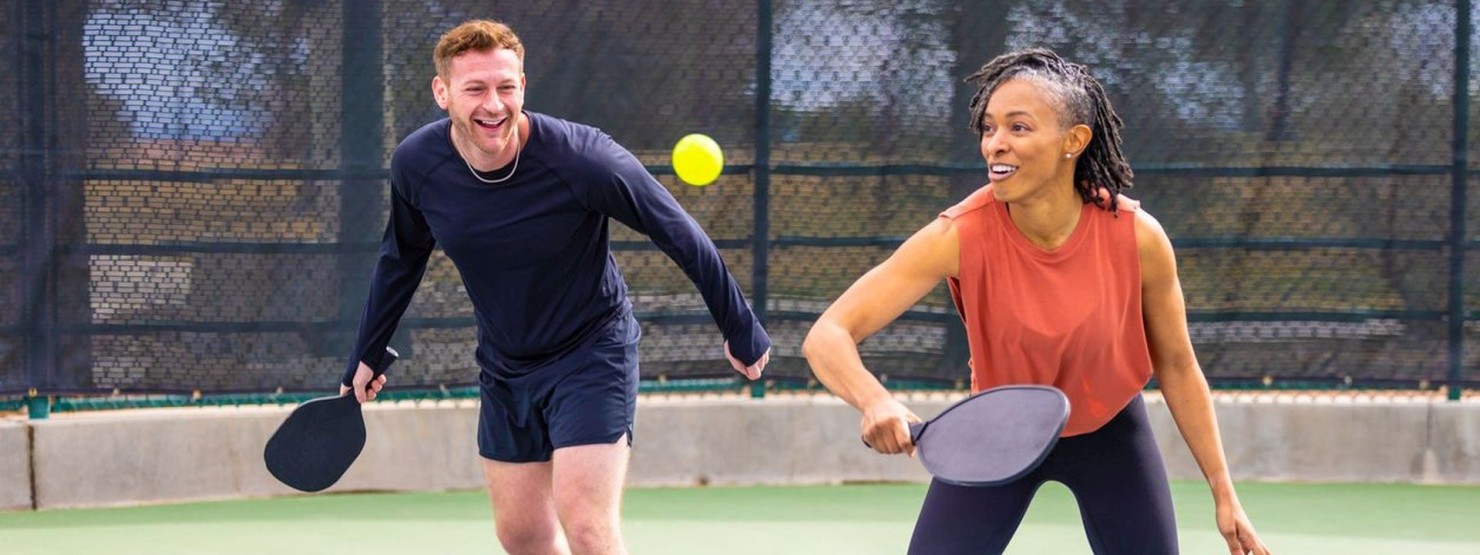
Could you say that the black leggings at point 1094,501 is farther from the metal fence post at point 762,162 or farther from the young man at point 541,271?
the metal fence post at point 762,162

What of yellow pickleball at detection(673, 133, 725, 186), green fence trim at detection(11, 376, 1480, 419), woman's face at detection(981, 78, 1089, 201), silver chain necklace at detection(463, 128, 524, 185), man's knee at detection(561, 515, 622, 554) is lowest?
green fence trim at detection(11, 376, 1480, 419)

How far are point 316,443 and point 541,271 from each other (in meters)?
1.19

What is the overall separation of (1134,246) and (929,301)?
3644 millimetres

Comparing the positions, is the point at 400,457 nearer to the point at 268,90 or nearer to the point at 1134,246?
the point at 268,90

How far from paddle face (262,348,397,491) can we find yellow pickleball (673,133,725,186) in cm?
211

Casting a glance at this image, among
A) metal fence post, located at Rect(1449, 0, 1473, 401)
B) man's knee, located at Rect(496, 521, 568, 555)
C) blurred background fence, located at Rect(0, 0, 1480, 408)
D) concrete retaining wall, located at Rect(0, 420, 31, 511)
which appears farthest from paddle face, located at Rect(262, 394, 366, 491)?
metal fence post, located at Rect(1449, 0, 1473, 401)

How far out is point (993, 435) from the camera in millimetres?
3498

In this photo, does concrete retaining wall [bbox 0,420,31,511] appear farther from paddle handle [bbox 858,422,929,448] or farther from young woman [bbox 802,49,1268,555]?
paddle handle [bbox 858,422,929,448]

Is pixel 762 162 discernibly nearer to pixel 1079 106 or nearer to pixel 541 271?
pixel 541 271

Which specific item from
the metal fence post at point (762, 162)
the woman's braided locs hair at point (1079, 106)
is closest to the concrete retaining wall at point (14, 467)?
the metal fence post at point (762, 162)

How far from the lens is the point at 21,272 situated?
22.9 feet

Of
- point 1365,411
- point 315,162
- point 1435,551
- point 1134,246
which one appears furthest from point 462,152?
point 1365,411

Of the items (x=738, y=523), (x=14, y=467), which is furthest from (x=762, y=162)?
(x=14, y=467)

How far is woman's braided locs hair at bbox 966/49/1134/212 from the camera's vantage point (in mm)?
3922
